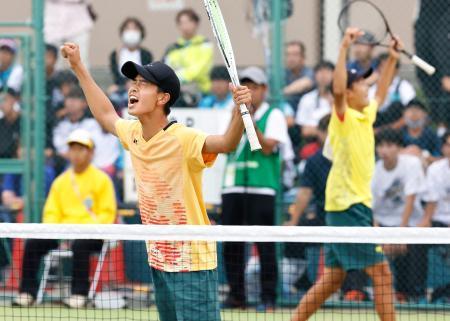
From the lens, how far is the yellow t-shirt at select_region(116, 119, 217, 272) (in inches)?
235

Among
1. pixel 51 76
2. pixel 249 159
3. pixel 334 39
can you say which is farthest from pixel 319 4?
pixel 51 76

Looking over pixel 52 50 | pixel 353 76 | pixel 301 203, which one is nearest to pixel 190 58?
pixel 52 50

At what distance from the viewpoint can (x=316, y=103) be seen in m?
10.9

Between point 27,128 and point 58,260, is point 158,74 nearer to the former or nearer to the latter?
point 58,260

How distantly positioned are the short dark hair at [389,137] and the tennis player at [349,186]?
177 cm

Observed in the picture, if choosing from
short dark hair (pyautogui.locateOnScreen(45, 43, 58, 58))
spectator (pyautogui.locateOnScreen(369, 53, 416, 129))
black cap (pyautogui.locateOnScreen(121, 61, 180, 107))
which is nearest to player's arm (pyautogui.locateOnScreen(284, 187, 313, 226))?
spectator (pyautogui.locateOnScreen(369, 53, 416, 129))

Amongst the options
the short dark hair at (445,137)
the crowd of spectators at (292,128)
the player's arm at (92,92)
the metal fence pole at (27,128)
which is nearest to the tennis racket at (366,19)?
the crowd of spectators at (292,128)

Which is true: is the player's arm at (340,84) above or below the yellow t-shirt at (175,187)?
above

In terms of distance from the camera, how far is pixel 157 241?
6.09 meters

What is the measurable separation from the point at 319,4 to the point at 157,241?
5.47 meters

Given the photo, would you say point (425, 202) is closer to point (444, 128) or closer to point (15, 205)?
point (444, 128)

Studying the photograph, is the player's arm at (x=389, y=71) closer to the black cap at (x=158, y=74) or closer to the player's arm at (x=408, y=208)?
the player's arm at (x=408, y=208)

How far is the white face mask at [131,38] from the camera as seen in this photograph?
1123 cm

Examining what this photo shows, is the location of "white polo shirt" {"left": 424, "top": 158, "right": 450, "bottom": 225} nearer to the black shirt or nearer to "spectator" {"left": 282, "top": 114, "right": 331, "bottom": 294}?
"spectator" {"left": 282, "top": 114, "right": 331, "bottom": 294}
